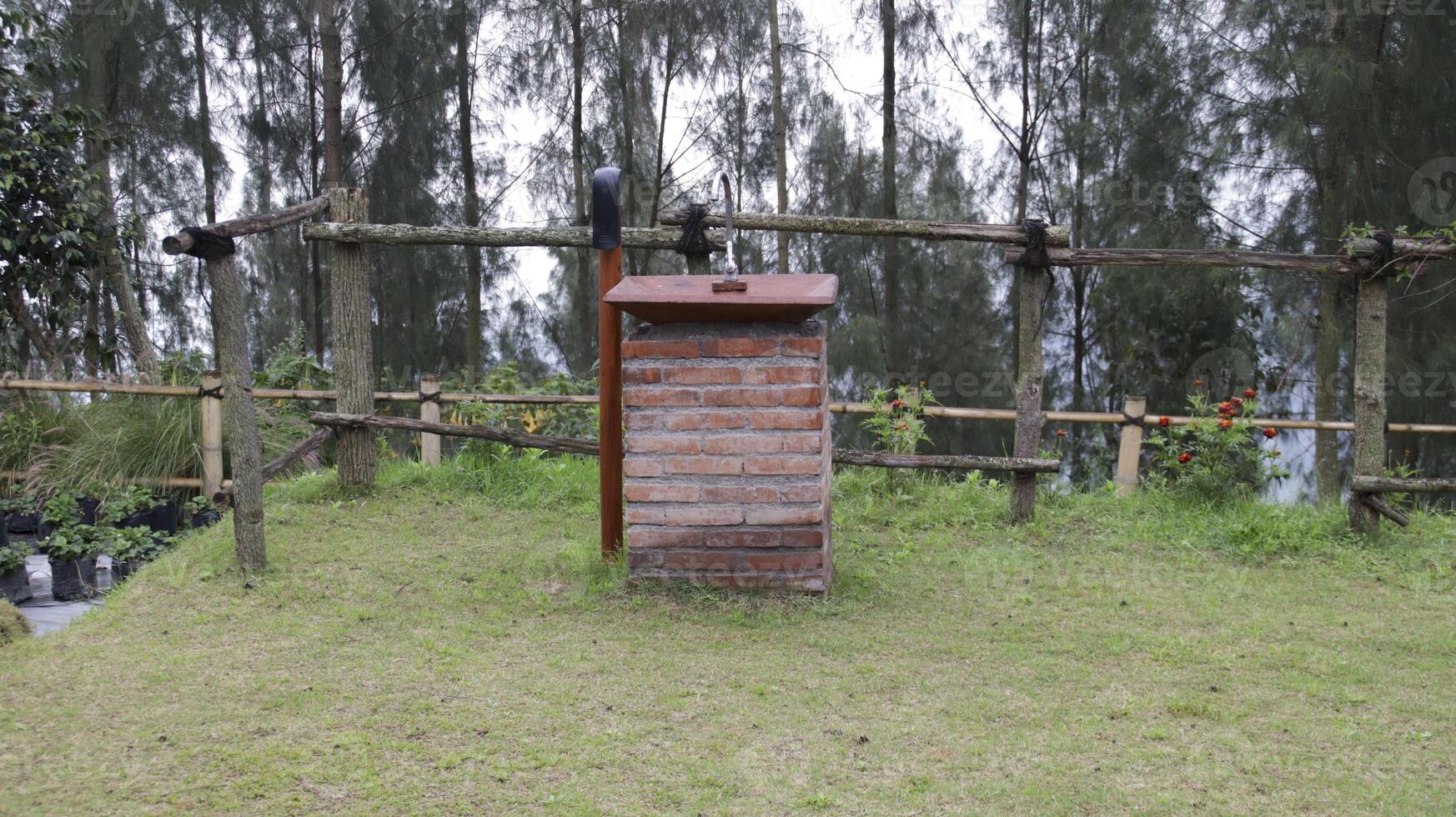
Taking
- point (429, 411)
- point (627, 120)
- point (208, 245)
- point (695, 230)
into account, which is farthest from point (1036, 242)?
point (627, 120)

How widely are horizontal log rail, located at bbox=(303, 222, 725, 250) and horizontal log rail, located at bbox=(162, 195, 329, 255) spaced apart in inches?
14.4

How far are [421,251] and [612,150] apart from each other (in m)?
2.95

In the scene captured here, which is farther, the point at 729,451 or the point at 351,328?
the point at 351,328

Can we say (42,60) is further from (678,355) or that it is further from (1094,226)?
(1094,226)

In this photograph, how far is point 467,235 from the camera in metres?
4.92

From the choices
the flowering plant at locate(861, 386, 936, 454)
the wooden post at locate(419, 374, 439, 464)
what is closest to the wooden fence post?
the flowering plant at locate(861, 386, 936, 454)

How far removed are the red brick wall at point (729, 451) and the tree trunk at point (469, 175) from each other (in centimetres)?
902

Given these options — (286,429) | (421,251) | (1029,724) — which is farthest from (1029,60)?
(1029,724)

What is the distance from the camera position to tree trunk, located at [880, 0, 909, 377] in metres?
11.4

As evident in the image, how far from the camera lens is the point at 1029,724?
108 inches

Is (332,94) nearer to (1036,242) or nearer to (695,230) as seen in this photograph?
(695,230)

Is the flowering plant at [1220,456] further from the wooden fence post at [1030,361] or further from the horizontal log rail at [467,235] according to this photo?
the horizontal log rail at [467,235]

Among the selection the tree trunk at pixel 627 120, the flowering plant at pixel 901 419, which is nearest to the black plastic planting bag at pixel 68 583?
the flowering plant at pixel 901 419

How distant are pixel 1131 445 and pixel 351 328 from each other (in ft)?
14.7
